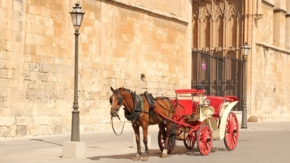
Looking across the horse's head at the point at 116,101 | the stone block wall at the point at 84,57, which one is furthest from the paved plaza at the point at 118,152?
the stone block wall at the point at 84,57

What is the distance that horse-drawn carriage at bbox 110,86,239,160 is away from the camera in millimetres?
11727

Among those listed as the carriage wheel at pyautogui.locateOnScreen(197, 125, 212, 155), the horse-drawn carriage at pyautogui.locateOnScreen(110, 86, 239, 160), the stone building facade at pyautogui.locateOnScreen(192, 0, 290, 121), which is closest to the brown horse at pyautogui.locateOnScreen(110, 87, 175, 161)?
the horse-drawn carriage at pyautogui.locateOnScreen(110, 86, 239, 160)

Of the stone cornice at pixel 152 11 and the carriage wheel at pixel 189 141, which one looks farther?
the stone cornice at pixel 152 11

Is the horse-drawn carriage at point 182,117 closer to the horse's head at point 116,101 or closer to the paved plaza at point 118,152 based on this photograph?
the horse's head at point 116,101

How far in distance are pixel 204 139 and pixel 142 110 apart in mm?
1801

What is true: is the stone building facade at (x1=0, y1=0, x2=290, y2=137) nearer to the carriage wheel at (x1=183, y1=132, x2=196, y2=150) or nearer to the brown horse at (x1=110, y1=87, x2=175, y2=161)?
the carriage wheel at (x1=183, y1=132, x2=196, y2=150)

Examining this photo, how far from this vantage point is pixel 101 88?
21.5m

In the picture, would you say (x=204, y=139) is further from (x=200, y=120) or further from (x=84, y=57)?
(x=84, y=57)

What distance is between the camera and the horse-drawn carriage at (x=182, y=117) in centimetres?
1173

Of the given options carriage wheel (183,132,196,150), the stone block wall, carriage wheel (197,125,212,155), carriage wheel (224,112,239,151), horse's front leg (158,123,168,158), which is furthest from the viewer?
the stone block wall

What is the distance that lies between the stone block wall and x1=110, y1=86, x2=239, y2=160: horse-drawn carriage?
5.81 meters

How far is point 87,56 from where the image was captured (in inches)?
816

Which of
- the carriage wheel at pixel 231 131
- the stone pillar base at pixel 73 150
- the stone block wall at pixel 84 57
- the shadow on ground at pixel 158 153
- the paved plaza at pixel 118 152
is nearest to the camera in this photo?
the paved plaza at pixel 118 152

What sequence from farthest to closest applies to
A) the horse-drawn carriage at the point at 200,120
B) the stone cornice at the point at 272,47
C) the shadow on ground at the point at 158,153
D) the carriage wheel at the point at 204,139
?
the stone cornice at the point at 272,47
the horse-drawn carriage at the point at 200,120
the carriage wheel at the point at 204,139
the shadow on ground at the point at 158,153
